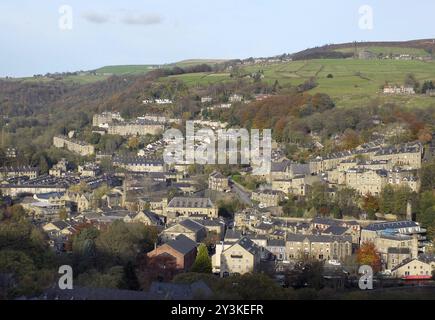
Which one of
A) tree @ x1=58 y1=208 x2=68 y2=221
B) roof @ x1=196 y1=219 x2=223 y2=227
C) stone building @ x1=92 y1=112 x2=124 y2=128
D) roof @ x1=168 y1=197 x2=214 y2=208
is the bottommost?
tree @ x1=58 y1=208 x2=68 y2=221

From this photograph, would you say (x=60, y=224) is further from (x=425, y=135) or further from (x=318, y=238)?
(x=425, y=135)

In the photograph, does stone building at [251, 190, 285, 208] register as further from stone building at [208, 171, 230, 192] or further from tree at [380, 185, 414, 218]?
tree at [380, 185, 414, 218]

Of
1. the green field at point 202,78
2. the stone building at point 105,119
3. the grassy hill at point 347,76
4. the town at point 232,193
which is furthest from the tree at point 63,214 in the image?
the green field at point 202,78

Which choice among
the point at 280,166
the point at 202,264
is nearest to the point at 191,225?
the point at 202,264

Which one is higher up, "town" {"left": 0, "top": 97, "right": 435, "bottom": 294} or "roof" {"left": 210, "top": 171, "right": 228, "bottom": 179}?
"roof" {"left": 210, "top": 171, "right": 228, "bottom": 179}

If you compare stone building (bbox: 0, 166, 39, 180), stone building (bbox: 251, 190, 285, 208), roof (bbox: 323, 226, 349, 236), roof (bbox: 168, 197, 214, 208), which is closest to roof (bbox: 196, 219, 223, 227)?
roof (bbox: 168, 197, 214, 208)

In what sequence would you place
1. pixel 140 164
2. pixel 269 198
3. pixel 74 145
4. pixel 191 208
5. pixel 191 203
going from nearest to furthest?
pixel 191 208, pixel 191 203, pixel 269 198, pixel 140 164, pixel 74 145

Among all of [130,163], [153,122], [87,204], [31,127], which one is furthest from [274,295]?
[31,127]
